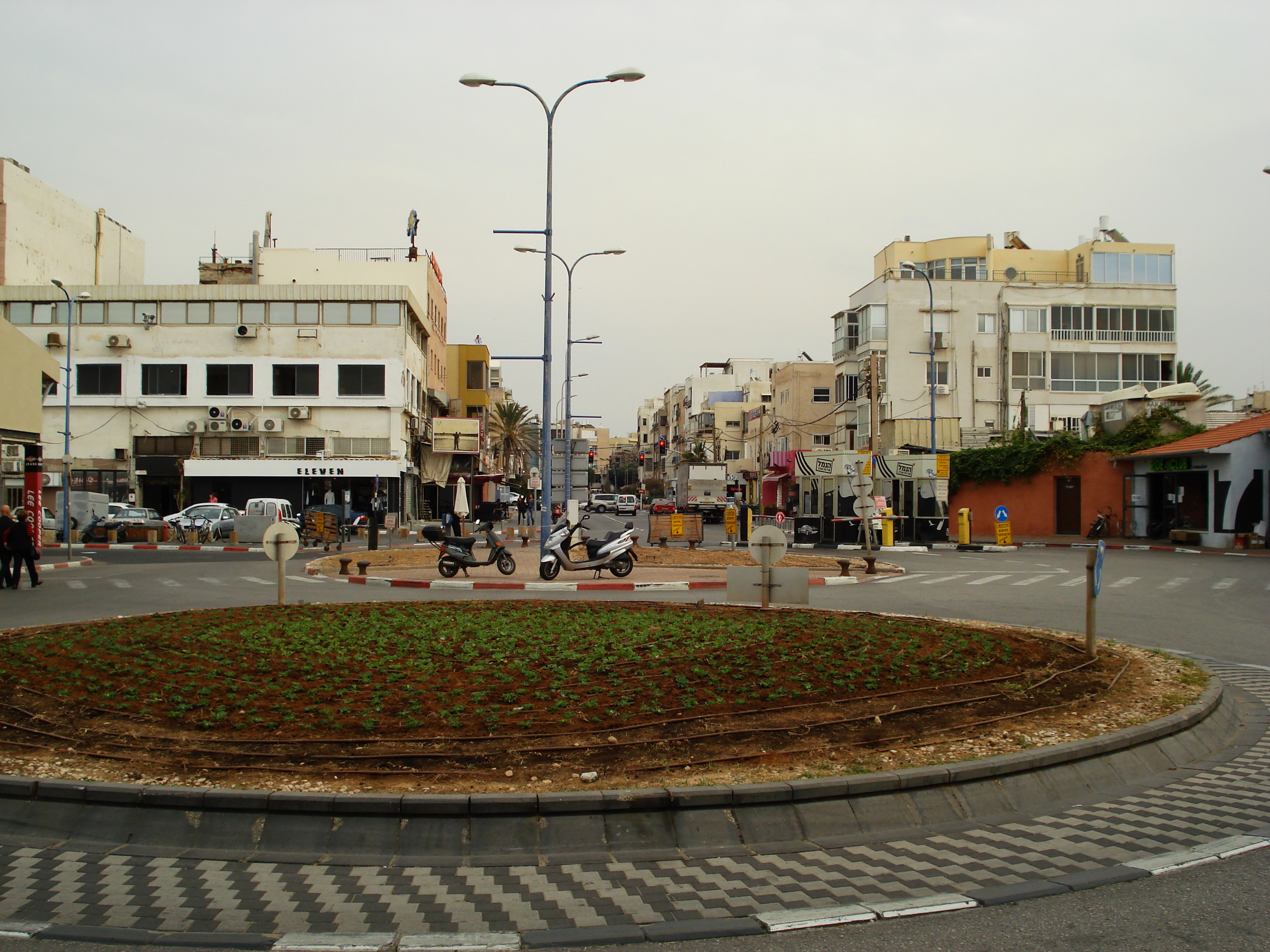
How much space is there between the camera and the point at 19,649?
31.5 ft

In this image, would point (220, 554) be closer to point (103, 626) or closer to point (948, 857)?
point (103, 626)

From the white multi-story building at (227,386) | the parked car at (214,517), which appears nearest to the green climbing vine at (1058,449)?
the white multi-story building at (227,386)

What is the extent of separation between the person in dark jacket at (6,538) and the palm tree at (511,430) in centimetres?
7006

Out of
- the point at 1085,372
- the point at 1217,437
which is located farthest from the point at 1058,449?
the point at 1085,372

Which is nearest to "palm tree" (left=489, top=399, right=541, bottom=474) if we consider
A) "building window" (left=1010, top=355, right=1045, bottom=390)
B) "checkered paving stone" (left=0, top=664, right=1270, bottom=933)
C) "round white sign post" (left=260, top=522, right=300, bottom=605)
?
"building window" (left=1010, top=355, right=1045, bottom=390)

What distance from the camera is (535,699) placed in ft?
24.3

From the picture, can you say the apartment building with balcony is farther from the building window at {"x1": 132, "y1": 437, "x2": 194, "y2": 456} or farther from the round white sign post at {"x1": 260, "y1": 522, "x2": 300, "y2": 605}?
the round white sign post at {"x1": 260, "y1": 522, "x2": 300, "y2": 605}

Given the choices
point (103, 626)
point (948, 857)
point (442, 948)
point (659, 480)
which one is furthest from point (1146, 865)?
point (659, 480)

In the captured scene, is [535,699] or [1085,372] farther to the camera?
[1085,372]

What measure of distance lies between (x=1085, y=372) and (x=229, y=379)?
157 feet

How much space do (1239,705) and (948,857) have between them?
527 cm

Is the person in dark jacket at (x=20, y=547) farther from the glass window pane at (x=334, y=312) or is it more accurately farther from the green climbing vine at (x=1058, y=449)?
the green climbing vine at (x=1058, y=449)

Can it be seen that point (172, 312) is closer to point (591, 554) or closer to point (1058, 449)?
point (591, 554)

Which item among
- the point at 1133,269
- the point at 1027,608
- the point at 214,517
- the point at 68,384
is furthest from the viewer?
the point at 1133,269
